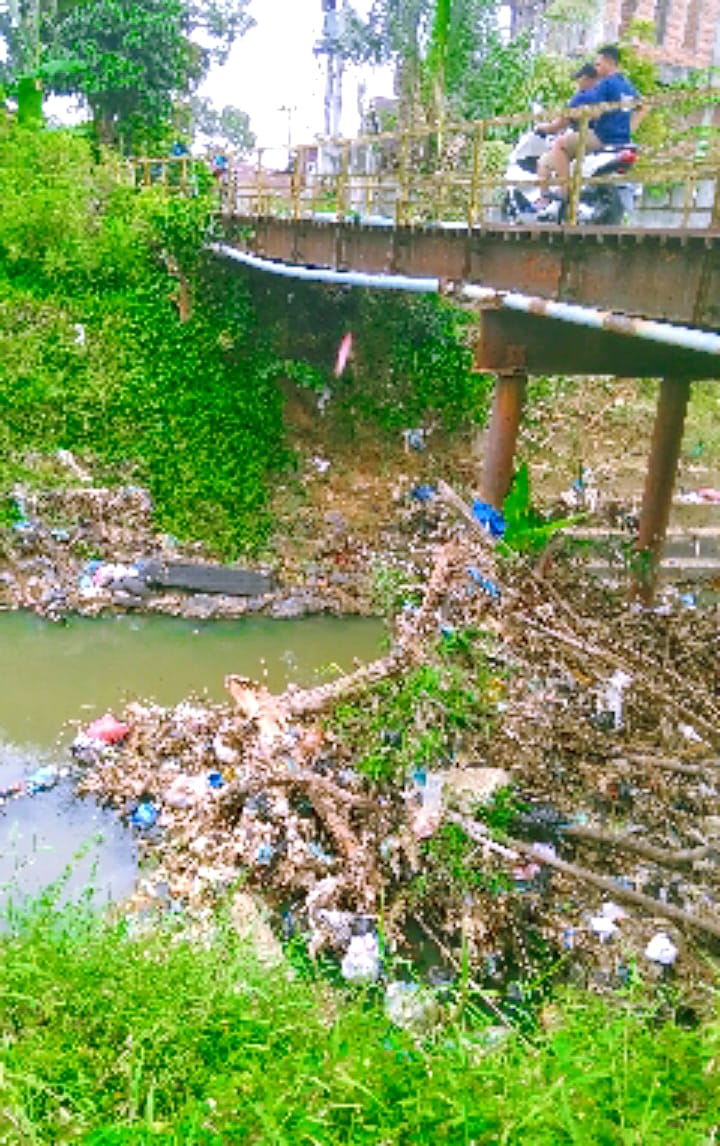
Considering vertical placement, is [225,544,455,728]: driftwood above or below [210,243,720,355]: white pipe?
below

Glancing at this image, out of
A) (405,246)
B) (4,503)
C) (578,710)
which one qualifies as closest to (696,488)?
(405,246)

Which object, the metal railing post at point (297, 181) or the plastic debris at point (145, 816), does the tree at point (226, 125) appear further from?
the plastic debris at point (145, 816)

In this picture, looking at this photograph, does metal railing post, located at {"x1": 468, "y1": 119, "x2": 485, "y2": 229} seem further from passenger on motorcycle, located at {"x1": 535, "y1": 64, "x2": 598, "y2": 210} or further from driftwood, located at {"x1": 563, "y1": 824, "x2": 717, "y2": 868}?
driftwood, located at {"x1": 563, "y1": 824, "x2": 717, "y2": 868}

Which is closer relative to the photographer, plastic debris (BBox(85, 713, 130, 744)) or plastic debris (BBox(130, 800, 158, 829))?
plastic debris (BBox(130, 800, 158, 829))

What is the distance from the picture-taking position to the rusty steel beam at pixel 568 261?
554cm

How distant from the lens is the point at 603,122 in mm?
6879

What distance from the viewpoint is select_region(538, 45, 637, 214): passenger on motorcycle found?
6809mm

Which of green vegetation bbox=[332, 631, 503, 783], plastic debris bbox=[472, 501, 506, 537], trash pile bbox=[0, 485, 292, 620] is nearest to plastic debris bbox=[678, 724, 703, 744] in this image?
green vegetation bbox=[332, 631, 503, 783]

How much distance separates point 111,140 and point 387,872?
21.8 meters

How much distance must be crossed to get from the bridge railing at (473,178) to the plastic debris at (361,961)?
14.4 feet

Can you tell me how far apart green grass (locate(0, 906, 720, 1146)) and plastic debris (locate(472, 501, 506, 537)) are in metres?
4.71

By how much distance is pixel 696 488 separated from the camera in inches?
591

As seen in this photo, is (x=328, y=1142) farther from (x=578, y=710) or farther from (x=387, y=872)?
(x=578, y=710)

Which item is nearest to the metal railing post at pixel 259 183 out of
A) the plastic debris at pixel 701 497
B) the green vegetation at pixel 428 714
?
the plastic debris at pixel 701 497
